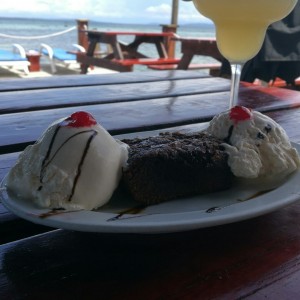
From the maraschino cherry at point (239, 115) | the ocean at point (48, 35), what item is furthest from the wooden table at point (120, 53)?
the maraschino cherry at point (239, 115)

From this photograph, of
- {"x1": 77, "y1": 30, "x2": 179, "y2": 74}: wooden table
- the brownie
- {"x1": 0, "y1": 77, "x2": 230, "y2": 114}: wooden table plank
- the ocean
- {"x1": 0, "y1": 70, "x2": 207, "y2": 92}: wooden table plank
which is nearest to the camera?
the brownie

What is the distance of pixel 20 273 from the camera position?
0.42 meters

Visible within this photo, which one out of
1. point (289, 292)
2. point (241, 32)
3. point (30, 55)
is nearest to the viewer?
point (289, 292)

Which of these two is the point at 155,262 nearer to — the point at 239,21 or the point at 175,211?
the point at 175,211

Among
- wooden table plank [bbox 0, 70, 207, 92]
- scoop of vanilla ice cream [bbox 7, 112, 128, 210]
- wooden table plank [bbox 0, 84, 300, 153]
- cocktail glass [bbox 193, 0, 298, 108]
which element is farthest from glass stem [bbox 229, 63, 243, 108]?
wooden table plank [bbox 0, 70, 207, 92]

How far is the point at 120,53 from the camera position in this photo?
16.6 feet

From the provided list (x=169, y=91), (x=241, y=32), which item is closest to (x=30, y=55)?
(x=169, y=91)

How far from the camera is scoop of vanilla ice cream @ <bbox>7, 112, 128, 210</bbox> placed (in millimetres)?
486

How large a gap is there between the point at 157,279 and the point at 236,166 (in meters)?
0.21

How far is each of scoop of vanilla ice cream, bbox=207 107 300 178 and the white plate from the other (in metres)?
0.02

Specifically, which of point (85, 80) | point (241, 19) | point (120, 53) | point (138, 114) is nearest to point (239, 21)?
point (241, 19)

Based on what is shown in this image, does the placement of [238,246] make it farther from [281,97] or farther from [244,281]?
[281,97]

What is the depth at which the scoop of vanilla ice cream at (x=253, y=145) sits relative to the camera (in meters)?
0.57

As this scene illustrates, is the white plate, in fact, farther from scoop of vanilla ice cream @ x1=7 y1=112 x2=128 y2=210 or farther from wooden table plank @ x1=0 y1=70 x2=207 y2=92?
wooden table plank @ x1=0 y1=70 x2=207 y2=92
